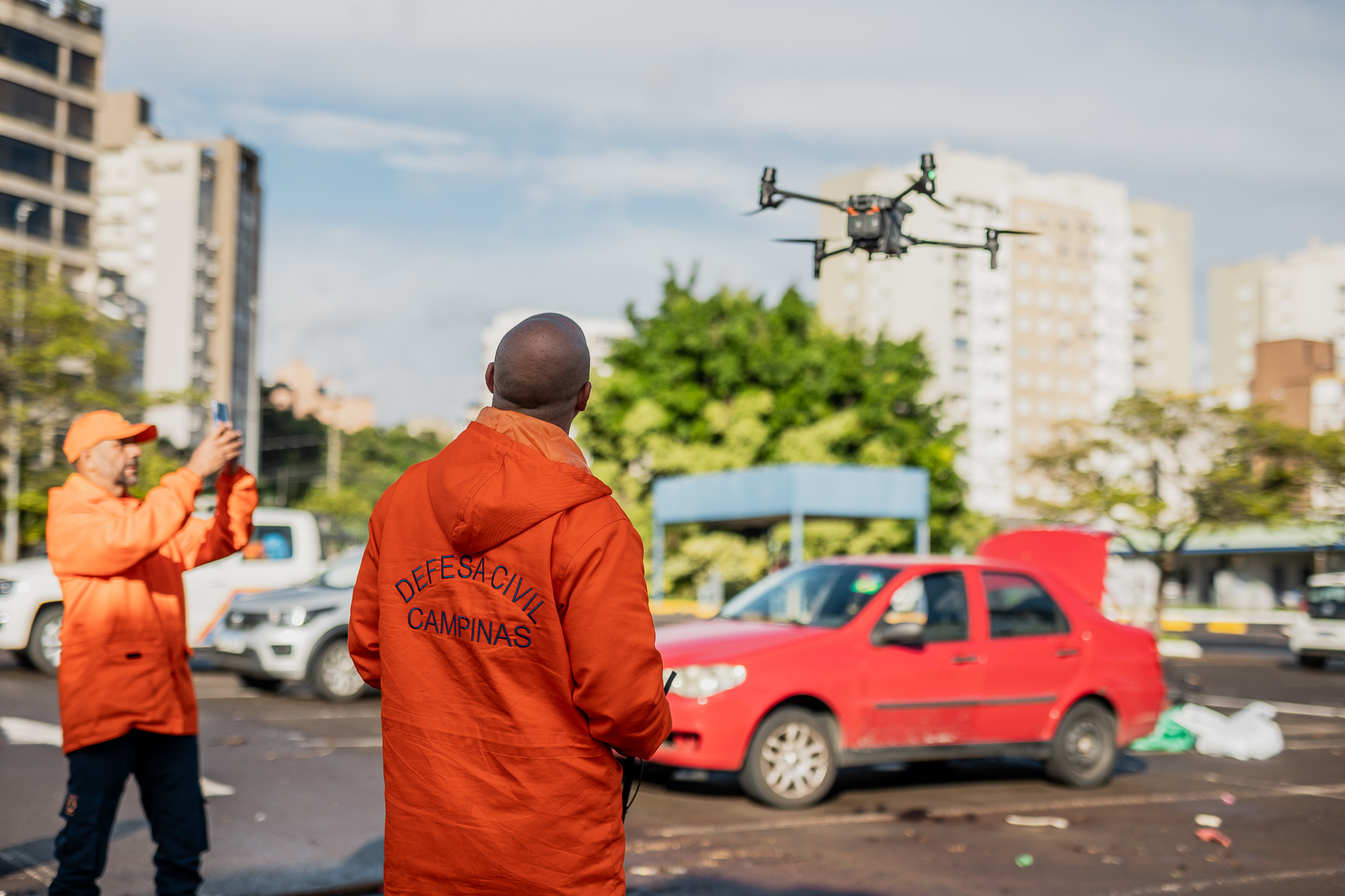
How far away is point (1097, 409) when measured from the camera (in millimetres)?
102438

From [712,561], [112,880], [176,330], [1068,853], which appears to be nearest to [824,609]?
[1068,853]

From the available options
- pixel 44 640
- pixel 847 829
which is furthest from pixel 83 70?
pixel 847 829

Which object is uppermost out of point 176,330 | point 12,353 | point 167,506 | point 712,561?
point 176,330

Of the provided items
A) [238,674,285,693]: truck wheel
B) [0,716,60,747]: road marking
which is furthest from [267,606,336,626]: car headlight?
[0,716,60,747]: road marking

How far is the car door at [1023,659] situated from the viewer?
28.9ft

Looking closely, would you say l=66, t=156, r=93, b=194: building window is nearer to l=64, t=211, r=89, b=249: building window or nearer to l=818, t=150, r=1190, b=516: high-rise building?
l=64, t=211, r=89, b=249: building window

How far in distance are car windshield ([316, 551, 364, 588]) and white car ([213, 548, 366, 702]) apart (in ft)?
0.71

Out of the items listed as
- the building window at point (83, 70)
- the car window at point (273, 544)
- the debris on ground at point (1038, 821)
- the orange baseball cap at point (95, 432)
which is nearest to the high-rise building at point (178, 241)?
the building window at point (83, 70)

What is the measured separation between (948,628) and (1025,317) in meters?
95.6

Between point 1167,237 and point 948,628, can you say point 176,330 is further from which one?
point 948,628

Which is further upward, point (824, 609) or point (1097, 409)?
point (1097, 409)

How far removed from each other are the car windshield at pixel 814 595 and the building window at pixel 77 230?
5856 cm

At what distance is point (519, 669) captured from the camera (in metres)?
2.55

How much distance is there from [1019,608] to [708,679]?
2.58 meters
